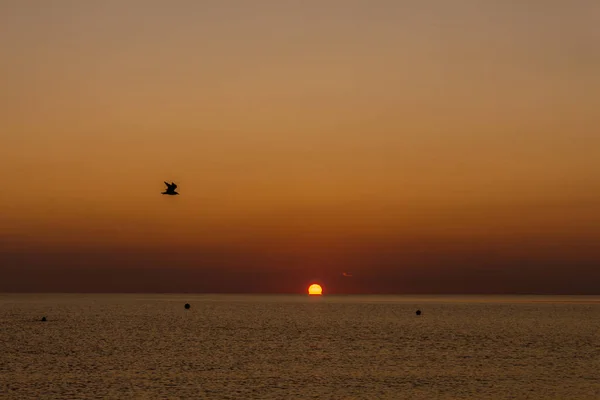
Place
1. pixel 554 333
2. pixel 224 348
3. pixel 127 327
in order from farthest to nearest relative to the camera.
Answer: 1. pixel 127 327
2. pixel 554 333
3. pixel 224 348

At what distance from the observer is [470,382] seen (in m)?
60.8

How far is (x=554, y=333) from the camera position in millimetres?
123812

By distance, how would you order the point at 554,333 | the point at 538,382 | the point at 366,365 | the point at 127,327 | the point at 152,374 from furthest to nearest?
the point at 127,327, the point at 554,333, the point at 366,365, the point at 152,374, the point at 538,382

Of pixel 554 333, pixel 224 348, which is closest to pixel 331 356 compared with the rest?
pixel 224 348

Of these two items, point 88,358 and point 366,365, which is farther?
point 88,358

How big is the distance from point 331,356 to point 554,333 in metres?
58.0

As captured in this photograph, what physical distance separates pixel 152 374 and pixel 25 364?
1560 cm

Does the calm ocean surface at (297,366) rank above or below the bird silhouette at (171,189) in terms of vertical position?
below

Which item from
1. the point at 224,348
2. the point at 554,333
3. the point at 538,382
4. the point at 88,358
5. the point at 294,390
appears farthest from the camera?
the point at 554,333

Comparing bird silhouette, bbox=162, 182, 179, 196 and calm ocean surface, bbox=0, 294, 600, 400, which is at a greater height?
bird silhouette, bbox=162, 182, 179, 196

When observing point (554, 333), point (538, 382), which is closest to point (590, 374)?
point (538, 382)

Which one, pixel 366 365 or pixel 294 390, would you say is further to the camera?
pixel 366 365

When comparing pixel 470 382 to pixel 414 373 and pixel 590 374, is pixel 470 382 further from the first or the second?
pixel 590 374

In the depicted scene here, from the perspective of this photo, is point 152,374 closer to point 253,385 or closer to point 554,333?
point 253,385
